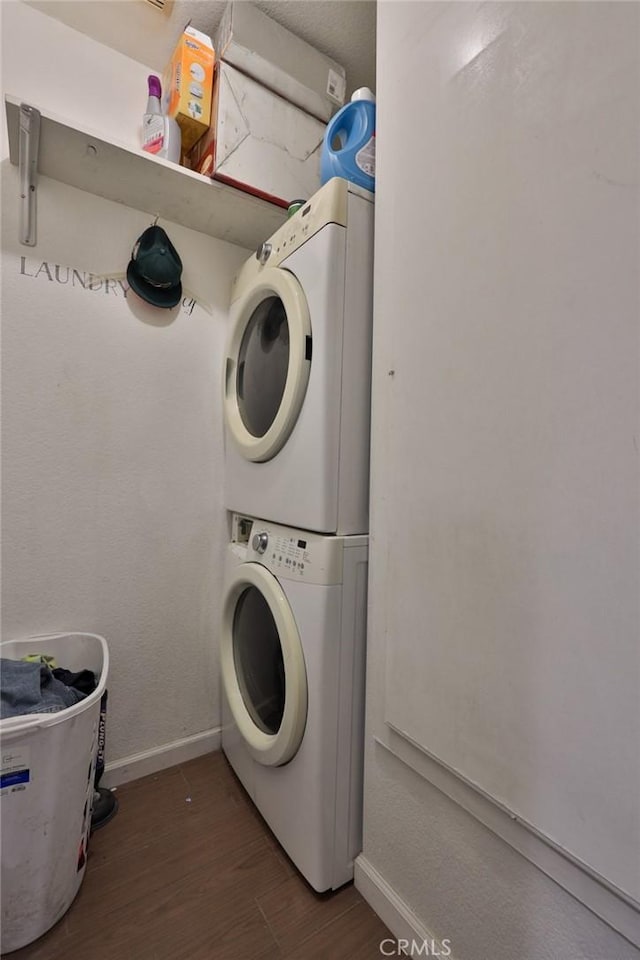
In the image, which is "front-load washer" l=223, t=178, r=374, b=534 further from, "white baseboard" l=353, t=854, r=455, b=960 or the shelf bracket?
"white baseboard" l=353, t=854, r=455, b=960

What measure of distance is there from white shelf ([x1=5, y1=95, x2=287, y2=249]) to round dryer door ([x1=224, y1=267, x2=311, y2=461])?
306mm

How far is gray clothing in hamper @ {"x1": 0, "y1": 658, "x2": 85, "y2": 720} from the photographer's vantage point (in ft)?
3.10

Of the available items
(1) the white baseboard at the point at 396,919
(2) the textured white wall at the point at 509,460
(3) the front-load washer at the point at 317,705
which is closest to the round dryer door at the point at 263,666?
(3) the front-load washer at the point at 317,705

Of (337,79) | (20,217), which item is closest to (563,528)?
(20,217)

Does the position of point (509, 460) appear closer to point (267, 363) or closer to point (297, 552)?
point (297, 552)

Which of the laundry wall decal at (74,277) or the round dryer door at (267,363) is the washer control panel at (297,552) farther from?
the laundry wall decal at (74,277)

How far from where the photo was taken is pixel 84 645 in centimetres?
127

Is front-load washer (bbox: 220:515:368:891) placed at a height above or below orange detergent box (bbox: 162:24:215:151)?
below

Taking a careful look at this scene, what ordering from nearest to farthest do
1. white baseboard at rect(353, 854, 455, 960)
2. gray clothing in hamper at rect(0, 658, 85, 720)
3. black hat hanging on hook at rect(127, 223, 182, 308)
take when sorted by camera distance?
1. white baseboard at rect(353, 854, 455, 960)
2. gray clothing in hamper at rect(0, 658, 85, 720)
3. black hat hanging on hook at rect(127, 223, 182, 308)

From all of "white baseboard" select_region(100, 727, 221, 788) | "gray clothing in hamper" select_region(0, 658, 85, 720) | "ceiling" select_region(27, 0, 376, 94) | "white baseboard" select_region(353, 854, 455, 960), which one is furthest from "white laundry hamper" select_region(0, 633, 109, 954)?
"ceiling" select_region(27, 0, 376, 94)

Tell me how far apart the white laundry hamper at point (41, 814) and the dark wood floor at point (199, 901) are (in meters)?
0.08

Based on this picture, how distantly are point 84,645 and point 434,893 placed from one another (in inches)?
44.1

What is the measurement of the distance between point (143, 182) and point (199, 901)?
2.01 m

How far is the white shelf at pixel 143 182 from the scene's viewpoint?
1.10 m
